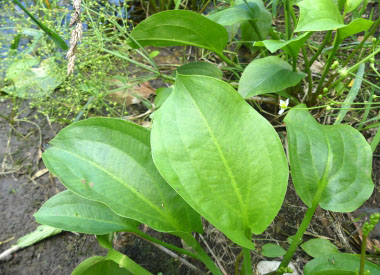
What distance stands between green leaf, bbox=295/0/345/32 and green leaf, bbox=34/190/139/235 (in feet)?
1.89

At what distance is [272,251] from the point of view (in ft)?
3.00

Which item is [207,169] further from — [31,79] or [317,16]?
[31,79]

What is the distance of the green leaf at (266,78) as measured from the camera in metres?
1.00

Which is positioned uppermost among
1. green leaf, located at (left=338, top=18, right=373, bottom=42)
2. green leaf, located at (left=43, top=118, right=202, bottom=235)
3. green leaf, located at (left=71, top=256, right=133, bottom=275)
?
green leaf, located at (left=338, top=18, right=373, bottom=42)

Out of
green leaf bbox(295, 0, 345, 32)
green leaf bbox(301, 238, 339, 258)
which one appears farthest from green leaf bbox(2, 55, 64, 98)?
green leaf bbox(301, 238, 339, 258)

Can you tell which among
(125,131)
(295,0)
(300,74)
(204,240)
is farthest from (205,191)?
(295,0)

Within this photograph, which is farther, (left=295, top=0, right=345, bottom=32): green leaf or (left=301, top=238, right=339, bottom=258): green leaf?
(left=301, top=238, right=339, bottom=258): green leaf

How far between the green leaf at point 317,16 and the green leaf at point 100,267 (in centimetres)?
65

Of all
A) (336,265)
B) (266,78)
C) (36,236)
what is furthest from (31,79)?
(336,265)

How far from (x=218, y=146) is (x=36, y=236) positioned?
2.15 feet

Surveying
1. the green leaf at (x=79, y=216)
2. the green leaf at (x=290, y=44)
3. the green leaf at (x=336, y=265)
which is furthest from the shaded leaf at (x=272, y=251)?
the green leaf at (x=290, y=44)

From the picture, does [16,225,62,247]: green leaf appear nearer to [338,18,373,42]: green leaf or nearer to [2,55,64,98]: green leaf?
[2,55,64,98]: green leaf

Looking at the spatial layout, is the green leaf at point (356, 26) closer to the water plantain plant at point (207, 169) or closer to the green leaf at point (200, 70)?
the water plantain plant at point (207, 169)

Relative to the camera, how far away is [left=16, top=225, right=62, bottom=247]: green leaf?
3.28 feet
